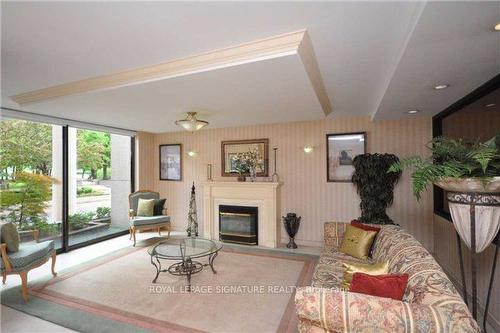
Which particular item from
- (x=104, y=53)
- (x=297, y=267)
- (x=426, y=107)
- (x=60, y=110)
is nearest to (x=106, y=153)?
(x=60, y=110)

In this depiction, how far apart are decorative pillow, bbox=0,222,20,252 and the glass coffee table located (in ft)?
5.10

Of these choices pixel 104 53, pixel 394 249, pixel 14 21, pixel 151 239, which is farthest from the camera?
pixel 151 239

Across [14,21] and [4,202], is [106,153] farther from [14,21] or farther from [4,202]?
[14,21]

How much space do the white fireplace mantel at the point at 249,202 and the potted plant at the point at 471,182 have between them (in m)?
3.16

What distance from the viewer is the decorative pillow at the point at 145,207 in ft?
17.3

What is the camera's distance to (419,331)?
49.3 inches

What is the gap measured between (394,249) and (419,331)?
1.25 metres

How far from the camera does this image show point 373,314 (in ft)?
4.38

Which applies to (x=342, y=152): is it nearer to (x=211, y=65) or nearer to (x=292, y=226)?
(x=292, y=226)

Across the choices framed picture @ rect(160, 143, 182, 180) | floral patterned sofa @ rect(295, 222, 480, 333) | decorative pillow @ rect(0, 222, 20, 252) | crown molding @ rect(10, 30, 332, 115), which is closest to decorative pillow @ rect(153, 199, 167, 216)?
framed picture @ rect(160, 143, 182, 180)

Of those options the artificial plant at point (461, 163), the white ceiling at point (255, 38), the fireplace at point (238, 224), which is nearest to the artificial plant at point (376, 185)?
the white ceiling at point (255, 38)

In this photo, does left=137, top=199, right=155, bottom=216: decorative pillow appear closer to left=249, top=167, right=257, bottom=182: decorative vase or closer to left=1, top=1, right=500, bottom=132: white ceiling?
left=249, top=167, right=257, bottom=182: decorative vase

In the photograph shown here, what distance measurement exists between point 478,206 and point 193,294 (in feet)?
9.54

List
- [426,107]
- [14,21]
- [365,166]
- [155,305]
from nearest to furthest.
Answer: [14,21] → [155,305] → [426,107] → [365,166]
